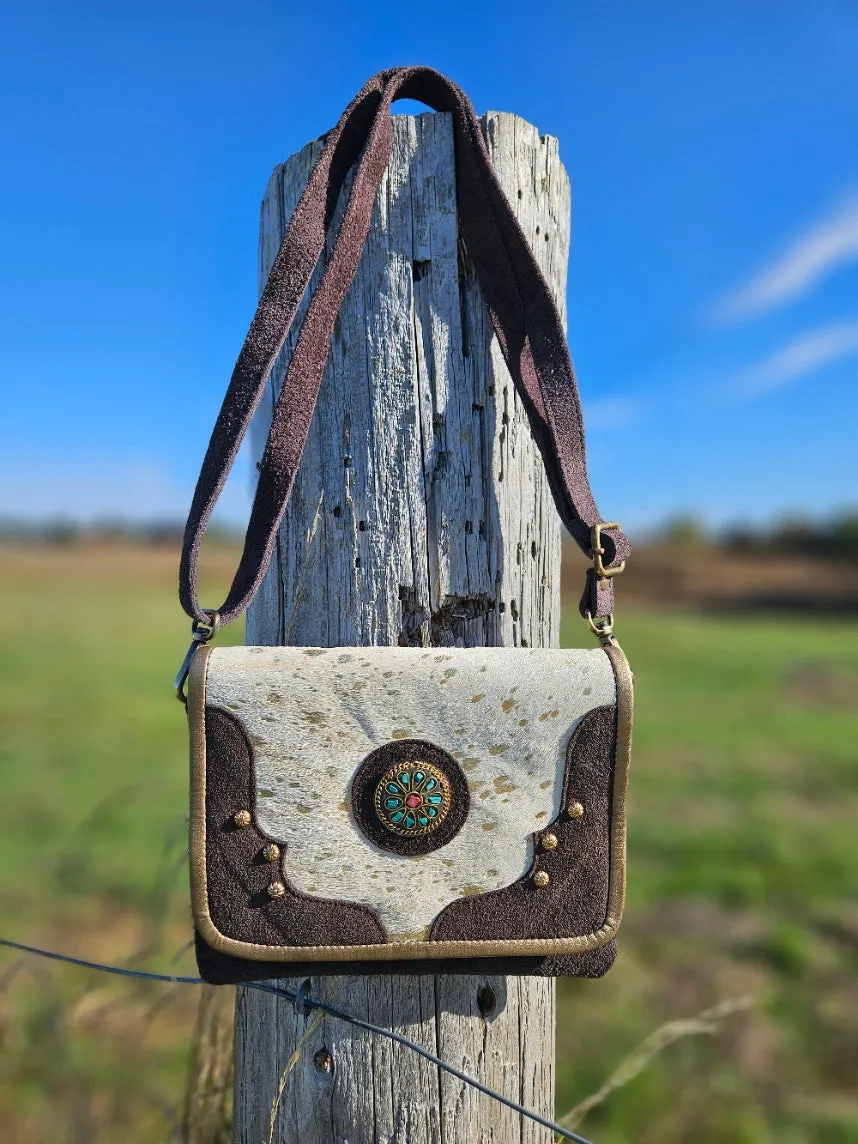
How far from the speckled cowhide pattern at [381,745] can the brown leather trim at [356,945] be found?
3cm

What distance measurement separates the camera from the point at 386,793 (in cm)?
164

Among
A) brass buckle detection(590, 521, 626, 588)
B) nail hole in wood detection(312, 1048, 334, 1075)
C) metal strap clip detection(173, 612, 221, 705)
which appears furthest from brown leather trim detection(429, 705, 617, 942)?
metal strap clip detection(173, 612, 221, 705)

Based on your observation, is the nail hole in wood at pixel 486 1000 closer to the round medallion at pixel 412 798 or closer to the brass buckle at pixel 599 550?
the round medallion at pixel 412 798

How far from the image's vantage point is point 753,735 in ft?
35.6

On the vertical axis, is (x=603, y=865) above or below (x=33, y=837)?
above

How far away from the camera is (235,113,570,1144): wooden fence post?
1.77 metres

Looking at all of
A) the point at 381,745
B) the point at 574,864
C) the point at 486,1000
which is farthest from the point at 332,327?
the point at 486,1000

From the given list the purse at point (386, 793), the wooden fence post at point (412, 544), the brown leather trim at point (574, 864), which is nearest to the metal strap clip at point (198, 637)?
the purse at point (386, 793)

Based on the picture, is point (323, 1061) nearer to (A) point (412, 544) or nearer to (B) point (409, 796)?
(B) point (409, 796)

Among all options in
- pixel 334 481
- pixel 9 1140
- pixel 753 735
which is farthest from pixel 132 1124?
pixel 753 735

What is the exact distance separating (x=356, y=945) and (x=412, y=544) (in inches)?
33.7

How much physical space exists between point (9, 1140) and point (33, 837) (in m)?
3.94

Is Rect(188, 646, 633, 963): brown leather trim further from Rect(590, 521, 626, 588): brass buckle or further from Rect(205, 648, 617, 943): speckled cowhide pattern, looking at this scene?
Rect(590, 521, 626, 588): brass buckle

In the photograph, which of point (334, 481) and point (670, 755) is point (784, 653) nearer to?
point (670, 755)
